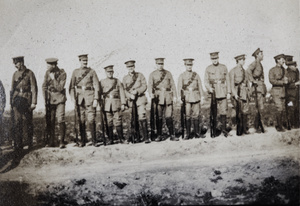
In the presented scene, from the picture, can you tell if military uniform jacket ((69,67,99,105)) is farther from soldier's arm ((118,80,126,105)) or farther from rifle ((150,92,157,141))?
rifle ((150,92,157,141))

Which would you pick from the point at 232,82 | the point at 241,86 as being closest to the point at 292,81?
the point at 241,86

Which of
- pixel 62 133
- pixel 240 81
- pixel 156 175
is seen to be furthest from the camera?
pixel 240 81

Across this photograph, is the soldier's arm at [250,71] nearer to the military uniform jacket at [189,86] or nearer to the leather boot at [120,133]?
the military uniform jacket at [189,86]

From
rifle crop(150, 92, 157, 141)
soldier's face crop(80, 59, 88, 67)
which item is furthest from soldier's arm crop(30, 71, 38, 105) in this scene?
rifle crop(150, 92, 157, 141)

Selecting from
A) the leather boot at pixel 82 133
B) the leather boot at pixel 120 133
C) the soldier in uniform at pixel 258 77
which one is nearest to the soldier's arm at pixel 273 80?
the soldier in uniform at pixel 258 77

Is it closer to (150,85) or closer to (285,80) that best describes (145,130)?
(150,85)

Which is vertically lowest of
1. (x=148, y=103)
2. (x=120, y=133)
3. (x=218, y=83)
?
(x=120, y=133)
